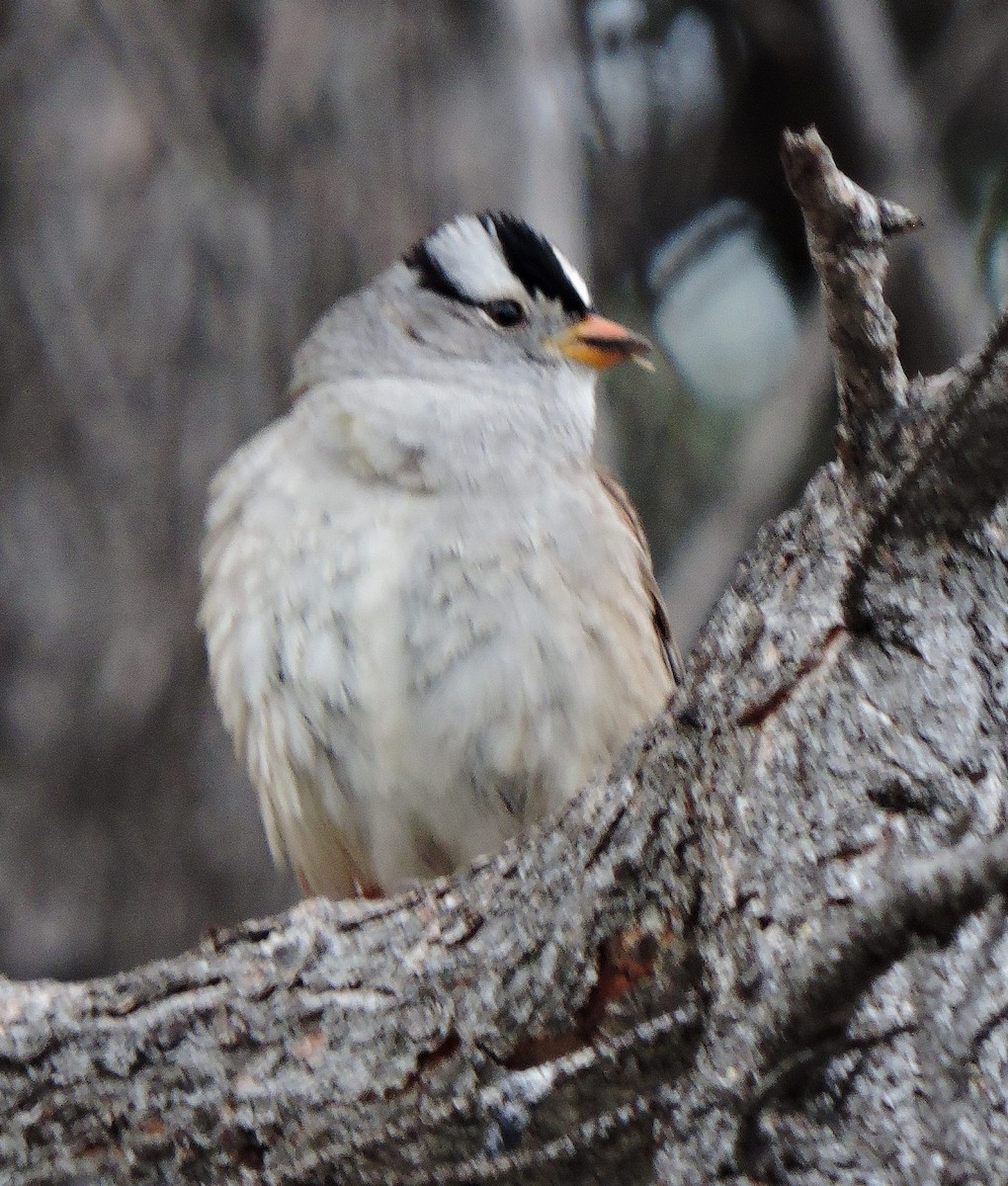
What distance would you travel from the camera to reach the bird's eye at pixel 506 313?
3.59 m

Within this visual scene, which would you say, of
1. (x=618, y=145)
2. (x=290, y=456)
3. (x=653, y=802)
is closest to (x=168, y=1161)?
(x=653, y=802)

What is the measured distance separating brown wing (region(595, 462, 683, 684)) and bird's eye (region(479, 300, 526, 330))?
0.41m

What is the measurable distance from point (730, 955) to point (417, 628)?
1.20m

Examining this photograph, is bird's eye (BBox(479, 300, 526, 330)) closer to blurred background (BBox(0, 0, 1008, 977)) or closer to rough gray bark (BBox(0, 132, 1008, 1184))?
blurred background (BBox(0, 0, 1008, 977))

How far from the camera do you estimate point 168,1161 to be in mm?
2170

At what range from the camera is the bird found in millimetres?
2846

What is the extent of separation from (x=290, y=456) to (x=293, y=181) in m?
1.04

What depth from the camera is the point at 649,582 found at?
3238 mm

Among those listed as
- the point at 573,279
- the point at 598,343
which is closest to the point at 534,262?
the point at 573,279

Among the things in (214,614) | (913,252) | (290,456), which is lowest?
(214,614)

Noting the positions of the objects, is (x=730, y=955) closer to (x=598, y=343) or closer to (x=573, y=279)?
(x=598, y=343)

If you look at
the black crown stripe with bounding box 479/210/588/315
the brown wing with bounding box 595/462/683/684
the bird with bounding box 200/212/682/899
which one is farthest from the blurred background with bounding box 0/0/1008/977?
the brown wing with bounding box 595/462/683/684

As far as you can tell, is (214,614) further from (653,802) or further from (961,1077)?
(961,1077)

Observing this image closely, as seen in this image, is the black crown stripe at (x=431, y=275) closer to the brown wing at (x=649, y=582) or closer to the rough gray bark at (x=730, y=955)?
the brown wing at (x=649, y=582)
